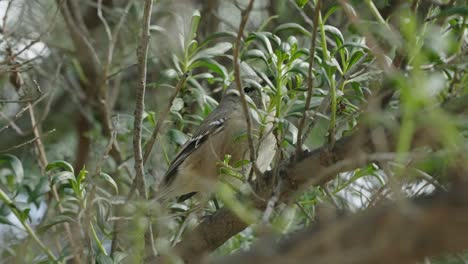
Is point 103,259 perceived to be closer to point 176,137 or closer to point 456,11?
point 176,137

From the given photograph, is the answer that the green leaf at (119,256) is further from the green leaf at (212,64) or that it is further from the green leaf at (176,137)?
the green leaf at (212,64)

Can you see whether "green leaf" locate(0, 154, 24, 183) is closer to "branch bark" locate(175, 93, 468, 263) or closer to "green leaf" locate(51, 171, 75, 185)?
"green leaf" locate(51, 171, 75, 185)

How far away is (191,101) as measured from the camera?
4.43 meters

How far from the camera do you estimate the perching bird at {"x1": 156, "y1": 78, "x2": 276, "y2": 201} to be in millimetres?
4512

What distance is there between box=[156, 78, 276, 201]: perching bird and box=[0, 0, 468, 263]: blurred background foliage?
10 cm

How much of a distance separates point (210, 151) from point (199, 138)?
5.9 inches

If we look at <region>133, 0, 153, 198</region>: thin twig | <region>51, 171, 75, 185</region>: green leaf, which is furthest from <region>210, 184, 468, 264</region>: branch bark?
<region>51, 171, 75, 185</region>: green leaf

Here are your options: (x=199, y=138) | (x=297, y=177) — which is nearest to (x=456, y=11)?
(x=297, y=177)

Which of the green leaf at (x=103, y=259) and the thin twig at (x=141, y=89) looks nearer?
the thin twig at (x=141, y=89)

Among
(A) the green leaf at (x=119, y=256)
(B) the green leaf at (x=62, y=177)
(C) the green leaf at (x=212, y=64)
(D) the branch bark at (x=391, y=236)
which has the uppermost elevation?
(D) the branch bark at (x=391, y=236)

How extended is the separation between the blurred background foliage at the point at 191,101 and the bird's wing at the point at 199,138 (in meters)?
0.08

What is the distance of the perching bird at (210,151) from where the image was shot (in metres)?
4.51

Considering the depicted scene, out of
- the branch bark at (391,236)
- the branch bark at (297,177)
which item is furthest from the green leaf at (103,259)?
the branch bark at (391,236)

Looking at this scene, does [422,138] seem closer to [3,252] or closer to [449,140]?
[449,140]
